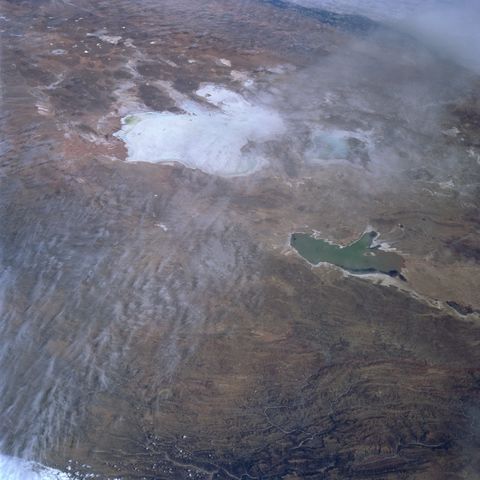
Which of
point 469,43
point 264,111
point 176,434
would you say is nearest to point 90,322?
point 176,434

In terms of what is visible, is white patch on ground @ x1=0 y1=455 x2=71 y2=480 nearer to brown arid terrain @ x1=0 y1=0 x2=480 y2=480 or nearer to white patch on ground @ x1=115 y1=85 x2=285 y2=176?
brown arid terrain @ x1=0 y1=0 x2=480 y2=480

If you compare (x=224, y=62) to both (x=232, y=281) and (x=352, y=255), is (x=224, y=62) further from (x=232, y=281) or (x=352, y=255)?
(x=232, y=281)

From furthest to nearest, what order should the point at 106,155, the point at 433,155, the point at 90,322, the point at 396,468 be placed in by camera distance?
the point at 433,155 < the point at 106,155 < the point at 90,322 < the point at 396,468

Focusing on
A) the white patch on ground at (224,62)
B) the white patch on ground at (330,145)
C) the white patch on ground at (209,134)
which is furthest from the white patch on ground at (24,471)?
the white patch on ground at (224,62)

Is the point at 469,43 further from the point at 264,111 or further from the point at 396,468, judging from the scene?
the point at 396,468

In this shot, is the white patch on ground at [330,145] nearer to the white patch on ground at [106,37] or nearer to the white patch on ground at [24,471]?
the white patch on ground at [106,37]

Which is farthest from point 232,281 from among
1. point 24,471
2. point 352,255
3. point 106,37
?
point 106,37
